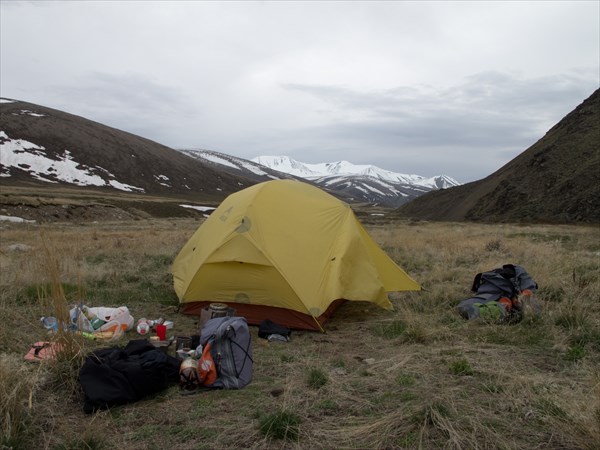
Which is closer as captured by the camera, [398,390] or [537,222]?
[398,390]

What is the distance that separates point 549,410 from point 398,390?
1.36 m

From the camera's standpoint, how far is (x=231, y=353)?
212 inches

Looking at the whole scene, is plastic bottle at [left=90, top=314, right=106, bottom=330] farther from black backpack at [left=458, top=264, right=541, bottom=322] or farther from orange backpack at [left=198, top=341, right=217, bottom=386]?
black backpack at [left=458, top=264, right=541, bottom=322]

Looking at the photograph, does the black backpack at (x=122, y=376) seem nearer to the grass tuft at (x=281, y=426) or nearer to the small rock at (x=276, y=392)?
the small rock at (x=276, y=392)

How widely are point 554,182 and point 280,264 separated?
155ft

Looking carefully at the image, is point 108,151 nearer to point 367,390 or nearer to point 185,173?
point 185,173

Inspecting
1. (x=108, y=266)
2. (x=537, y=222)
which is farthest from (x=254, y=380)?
(x=537, y=222)

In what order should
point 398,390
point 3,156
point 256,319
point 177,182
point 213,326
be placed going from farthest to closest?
point 177,182 < point 3,156 < point 256,319 < point 213,326 < point 398,390

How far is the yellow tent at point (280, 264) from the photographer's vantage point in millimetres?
Result: 7684

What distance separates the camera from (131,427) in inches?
168

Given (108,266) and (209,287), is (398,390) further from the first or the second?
(108,266)

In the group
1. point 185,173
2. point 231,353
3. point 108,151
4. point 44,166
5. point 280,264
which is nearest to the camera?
point 231,353

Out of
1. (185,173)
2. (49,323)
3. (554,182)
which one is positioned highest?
(185,173)

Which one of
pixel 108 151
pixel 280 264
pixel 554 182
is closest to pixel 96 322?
pixel 280 264
